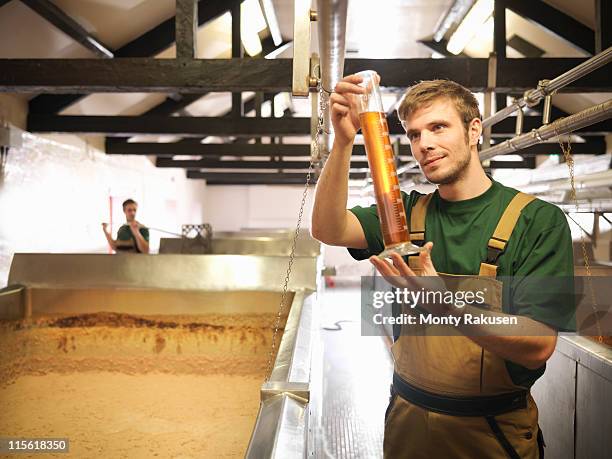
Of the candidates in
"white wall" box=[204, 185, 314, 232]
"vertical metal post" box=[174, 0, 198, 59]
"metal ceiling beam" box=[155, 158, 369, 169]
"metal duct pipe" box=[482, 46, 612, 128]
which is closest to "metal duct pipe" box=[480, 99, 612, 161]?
"metal duct pipe" box=[482, 46, 612, 128]

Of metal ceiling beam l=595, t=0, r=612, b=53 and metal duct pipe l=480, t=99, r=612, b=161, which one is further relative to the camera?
metal ceiling beam l=595, t=0, r=612, b=53

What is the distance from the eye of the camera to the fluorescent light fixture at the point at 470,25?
3875 mm

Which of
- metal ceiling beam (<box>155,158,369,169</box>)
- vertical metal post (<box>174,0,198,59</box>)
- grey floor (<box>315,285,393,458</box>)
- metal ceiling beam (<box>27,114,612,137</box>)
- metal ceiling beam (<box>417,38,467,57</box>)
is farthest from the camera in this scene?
metal ceiling beam (<box>155,158,369,169</box>)

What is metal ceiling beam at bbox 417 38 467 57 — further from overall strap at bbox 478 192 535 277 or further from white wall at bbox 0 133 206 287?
overall strap at bbox 478 192 535 277

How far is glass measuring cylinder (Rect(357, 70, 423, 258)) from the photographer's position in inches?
26.7

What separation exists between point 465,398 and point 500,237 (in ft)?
1.01

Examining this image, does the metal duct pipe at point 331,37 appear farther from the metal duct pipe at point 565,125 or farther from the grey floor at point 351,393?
the grey floor at point 351,393

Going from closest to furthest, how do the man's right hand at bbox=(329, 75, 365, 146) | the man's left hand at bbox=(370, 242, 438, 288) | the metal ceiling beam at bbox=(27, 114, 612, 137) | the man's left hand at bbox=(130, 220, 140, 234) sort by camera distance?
the man's left hand at bbox=(370, 242, 438, 288)
the man's right hand at bbox=(329, 75, 365, 146)
the man's left hand at bbox=(130, 220, 140, 234)
the metal ceiling beam at bbox=(27, 114, 612, 137)

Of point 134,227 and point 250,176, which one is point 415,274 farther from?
point 250,176

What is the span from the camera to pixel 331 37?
923 mm

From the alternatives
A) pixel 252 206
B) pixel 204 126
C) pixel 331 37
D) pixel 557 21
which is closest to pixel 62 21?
pixel 204 126

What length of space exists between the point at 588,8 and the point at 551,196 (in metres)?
2.08

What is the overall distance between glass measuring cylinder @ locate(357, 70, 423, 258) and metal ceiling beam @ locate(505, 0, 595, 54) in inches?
147

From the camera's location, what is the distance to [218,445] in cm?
170
